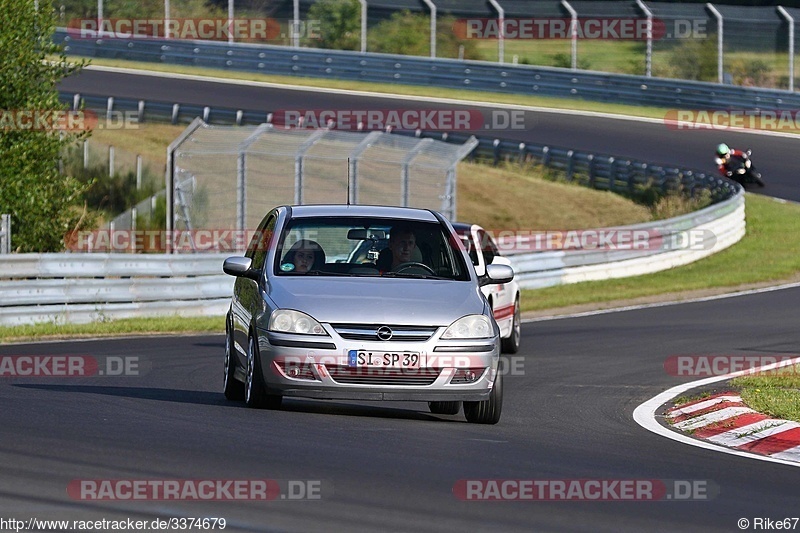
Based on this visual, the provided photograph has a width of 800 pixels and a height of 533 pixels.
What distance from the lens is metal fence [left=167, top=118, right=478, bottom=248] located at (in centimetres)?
2564

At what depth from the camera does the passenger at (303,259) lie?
1047 centimetres

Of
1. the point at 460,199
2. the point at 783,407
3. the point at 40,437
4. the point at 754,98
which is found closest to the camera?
the point at 40,437

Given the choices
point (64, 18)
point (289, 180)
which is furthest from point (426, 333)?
point (64, 18)

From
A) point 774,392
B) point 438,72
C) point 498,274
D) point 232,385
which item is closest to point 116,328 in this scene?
point 232,385

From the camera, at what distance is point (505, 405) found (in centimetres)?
1198

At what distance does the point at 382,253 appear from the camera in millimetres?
10664

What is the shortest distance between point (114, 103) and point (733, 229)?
54.2 feet

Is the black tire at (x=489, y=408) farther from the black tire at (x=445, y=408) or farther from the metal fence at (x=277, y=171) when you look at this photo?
the metal fence at (x=277, y=171)

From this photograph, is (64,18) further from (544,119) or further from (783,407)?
(783,407)

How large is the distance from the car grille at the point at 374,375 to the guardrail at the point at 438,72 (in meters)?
32.8

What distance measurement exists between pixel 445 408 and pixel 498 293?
5.32 m

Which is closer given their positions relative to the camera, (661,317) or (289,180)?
(661,317)

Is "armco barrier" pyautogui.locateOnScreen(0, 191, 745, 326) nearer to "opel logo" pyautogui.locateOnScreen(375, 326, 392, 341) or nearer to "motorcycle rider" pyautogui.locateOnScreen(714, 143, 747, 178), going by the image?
"opel logo" pyautogui.locateOnScreen(375, 326, 392, 341)

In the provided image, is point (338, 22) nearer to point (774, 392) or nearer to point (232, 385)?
point (774, 392)
